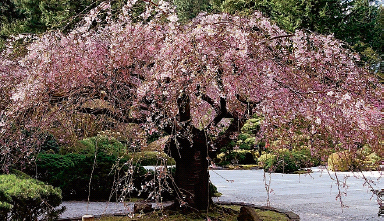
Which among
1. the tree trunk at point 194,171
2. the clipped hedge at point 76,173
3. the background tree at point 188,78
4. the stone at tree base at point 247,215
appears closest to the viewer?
the background tree at point 188,78

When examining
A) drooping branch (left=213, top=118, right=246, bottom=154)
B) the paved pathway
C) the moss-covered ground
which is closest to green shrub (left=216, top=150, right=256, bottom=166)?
the paved pathway

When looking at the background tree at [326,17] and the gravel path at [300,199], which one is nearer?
the gravel path at [300,199]

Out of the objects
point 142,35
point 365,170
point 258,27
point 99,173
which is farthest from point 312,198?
point 365,170

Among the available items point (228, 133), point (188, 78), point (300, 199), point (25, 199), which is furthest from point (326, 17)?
point (25, 199)

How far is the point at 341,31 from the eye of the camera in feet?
56.3

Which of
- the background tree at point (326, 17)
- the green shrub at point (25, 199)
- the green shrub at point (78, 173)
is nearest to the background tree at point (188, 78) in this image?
the green shrub at point (25, 199)

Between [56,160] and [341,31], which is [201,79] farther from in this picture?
[341,31]

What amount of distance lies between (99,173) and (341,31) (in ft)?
44.2

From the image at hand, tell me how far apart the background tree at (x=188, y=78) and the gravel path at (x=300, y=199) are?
89 cm

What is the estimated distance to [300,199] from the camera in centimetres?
771

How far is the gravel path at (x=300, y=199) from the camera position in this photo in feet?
20.1

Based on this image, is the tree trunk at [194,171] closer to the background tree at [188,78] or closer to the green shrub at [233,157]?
the background tree at [188,78]

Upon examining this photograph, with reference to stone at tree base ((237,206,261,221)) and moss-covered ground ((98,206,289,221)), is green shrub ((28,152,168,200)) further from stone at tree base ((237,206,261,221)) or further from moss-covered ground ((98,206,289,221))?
stone at tree base ((237,206,261,221))

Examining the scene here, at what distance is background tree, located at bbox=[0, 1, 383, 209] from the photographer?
11.8 feet
